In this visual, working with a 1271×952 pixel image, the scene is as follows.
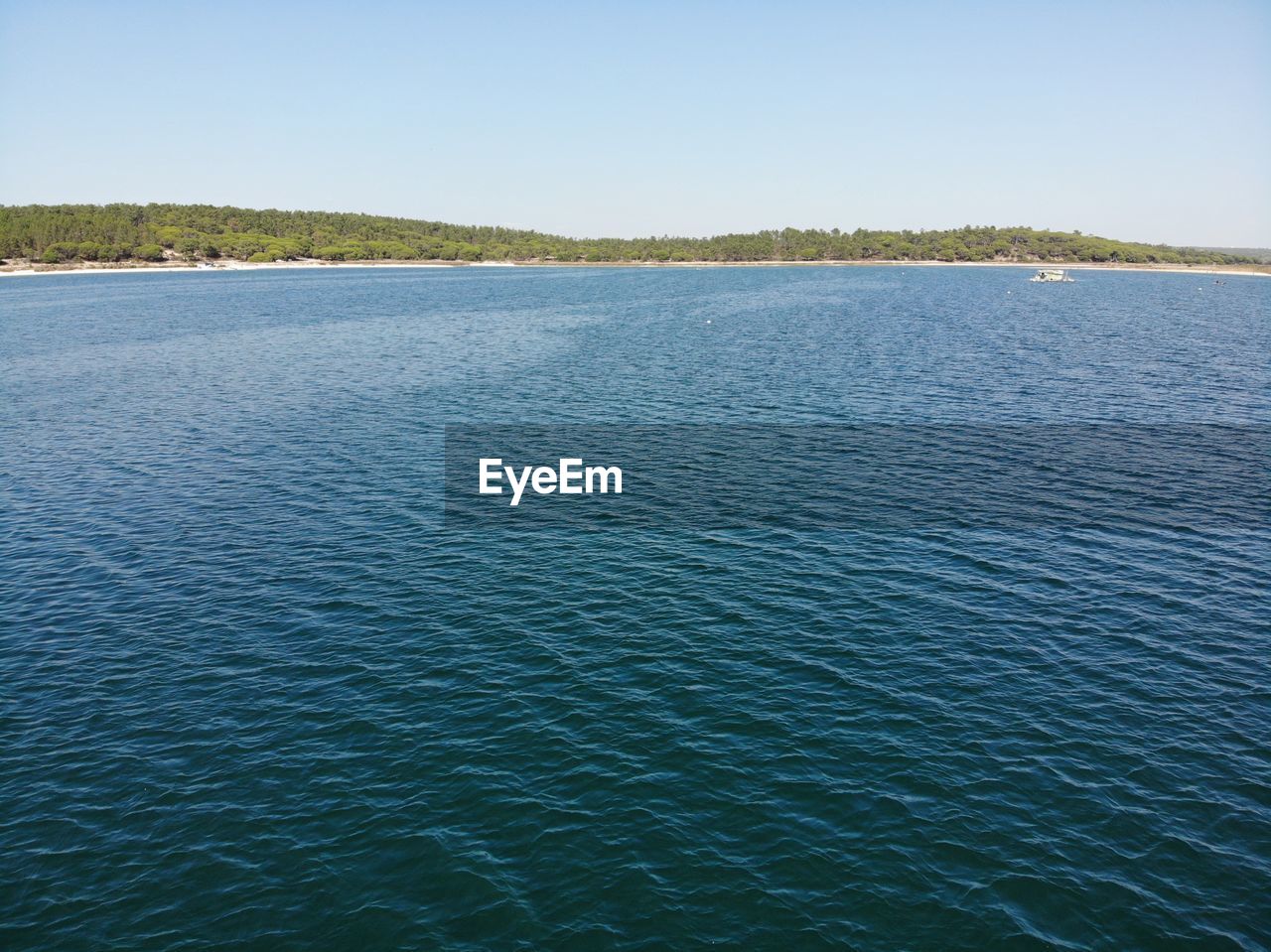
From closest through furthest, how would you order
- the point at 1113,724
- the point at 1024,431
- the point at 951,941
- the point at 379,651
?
1. the point at 951,941
2. the point at 1113,724
3. the point at 379,651
4. the point at 1024,431

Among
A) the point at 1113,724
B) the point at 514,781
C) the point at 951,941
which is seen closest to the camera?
the point at 951,941

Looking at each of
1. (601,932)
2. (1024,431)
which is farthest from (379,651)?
(1024,431)

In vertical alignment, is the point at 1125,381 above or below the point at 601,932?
above

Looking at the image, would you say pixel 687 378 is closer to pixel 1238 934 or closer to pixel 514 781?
pixel 514 781

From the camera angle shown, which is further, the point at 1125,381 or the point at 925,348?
the point at 925,348

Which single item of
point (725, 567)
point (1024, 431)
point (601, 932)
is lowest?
point (601, 932)

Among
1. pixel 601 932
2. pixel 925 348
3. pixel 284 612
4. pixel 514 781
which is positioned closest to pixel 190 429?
pixel 284 612

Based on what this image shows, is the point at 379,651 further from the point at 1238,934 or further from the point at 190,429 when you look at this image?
the point at 190,429
